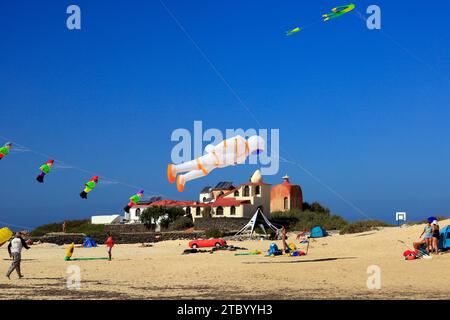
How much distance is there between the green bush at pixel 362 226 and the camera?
1658 inches

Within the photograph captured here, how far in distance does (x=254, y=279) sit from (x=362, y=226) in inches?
1126

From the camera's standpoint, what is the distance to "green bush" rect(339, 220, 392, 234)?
138 ft

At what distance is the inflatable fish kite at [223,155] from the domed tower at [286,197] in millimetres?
43907

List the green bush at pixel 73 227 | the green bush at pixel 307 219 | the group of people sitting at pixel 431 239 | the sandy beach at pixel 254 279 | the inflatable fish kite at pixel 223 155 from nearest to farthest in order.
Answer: the sandy beach at pixel 254 279
the group of people sitting at pixel 431 239
the inflatable fish kite at pixel 223 155
the green bush at pixel 307 219
the green bush at pixel 73 227

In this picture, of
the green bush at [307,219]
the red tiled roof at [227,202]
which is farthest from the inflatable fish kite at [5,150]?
the red tiled roof at [227,202]

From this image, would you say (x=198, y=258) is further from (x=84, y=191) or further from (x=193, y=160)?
(x=84, y=191)

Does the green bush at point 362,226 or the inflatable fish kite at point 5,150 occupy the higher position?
the inflatable fish kite at point 5,150

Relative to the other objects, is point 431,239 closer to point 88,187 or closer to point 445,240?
point 445,240

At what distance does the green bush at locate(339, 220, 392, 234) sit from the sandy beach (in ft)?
50.6

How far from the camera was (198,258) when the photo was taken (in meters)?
26.1

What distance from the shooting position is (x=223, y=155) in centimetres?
2302

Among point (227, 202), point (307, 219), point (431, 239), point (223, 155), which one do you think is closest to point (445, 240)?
point (431, 239)

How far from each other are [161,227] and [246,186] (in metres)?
9.93

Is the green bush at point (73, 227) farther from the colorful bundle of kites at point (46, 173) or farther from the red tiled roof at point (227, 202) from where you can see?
the colorful bundle of kites at point (46, 173)
